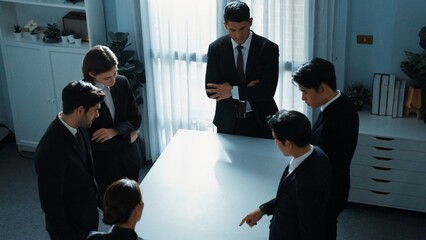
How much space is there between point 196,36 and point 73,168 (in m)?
2.30

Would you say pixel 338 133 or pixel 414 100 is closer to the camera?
pixel 338 133

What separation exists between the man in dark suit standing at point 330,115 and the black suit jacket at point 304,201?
37 centimetres

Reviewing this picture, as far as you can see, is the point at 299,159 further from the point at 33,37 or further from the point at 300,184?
the point at 33,37

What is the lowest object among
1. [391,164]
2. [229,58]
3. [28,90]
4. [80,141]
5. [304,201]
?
[391,164]

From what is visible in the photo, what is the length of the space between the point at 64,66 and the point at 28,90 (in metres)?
0.50

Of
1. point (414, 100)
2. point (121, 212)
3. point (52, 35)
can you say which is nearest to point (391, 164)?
point (414, 100)

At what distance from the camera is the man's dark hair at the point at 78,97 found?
8.59 feet

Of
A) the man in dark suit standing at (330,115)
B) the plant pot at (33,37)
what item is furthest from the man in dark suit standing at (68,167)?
the plant pot at (33,37)

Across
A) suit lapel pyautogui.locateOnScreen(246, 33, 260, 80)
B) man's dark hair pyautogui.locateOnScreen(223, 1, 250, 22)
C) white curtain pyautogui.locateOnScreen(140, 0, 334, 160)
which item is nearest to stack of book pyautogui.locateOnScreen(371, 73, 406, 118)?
white curtain pyautogui.locateOnScreen(140, 0, 334, 160)

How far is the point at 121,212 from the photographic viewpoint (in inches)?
83.4

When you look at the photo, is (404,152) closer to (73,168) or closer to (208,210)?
(208,210)

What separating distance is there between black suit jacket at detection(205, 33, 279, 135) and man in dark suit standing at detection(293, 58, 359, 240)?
0.74 m

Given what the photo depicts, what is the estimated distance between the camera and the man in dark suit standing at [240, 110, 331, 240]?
229 centimetres

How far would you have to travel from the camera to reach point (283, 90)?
15.0ft
